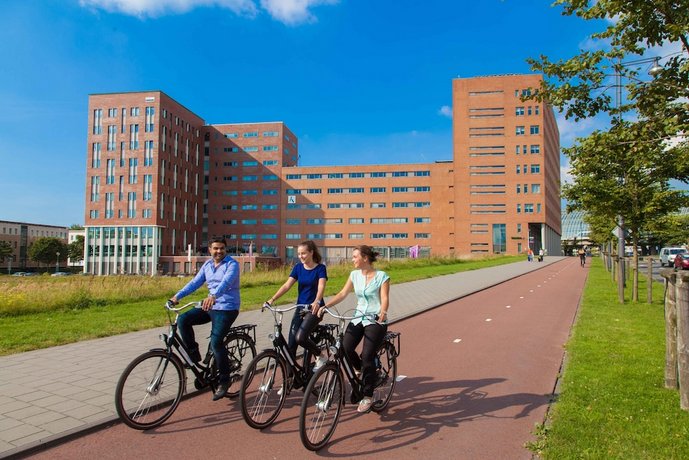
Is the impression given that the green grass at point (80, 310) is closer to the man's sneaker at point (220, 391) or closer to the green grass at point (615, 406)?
the man's sneaker at point (220, 391)

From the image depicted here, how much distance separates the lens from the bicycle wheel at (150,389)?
4289 mm

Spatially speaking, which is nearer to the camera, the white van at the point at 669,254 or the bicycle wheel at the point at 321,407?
the bicycle wheel at the point at 321,407

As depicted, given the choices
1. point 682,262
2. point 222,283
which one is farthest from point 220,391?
point 682,262

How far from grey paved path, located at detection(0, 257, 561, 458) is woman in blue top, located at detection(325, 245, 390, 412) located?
7.58 feet

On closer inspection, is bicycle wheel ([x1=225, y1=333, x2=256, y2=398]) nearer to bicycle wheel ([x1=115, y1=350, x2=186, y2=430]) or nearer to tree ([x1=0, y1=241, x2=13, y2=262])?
bicycle wheel ([x1=115, y1=350, x2=186, y2=430])

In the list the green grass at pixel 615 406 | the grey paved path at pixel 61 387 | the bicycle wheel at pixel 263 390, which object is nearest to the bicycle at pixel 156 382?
the grey paved path at pixel 61 387

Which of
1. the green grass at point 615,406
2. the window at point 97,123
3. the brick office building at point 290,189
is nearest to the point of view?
the green grass at point 615,406

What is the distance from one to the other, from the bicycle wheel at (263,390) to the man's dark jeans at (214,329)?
615mm

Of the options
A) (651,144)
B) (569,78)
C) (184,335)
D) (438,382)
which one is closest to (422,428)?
(438,382)

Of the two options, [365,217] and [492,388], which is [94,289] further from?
[365,217]

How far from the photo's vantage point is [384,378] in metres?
5.00

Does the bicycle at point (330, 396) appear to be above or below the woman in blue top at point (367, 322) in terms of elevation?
below

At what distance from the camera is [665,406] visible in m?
4.88

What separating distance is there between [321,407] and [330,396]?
15cm
